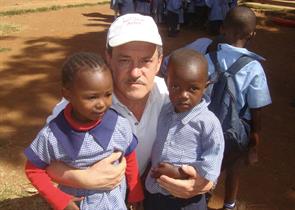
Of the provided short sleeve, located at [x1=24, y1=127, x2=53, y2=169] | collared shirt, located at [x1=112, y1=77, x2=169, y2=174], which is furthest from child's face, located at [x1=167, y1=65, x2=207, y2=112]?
short sleeve, located at [x1=24, y1=127, x2=53, y2=169]

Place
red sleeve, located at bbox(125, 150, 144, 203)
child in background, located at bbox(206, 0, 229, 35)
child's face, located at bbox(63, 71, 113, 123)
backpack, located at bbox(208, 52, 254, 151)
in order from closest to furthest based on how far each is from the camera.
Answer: child's face, located at bbox(63, 71, 113, 123) < red sleeve, located at bbox(125, 150, 144, 203) < backpack, located at bbox(208, 52, 254, 151) < child in background, located at bbox(206, 0, 229, 35)

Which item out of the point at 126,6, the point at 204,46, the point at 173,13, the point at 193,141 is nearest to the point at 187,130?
the point at 193,141

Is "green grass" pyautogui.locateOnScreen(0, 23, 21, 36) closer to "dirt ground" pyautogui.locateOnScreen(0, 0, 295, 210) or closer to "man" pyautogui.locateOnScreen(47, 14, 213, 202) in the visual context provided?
"dirt ground" pyautogui.locateOnScreen(0, 0, 295, 210)

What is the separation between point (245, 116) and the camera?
2.72 meters

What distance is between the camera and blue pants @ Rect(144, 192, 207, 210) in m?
2.28

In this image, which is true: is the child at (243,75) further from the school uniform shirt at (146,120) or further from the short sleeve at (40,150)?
the short sleeve at (40,150)

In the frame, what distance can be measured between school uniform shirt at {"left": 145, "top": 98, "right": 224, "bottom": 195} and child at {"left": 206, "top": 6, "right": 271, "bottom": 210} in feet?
1.48

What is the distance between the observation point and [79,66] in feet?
6.24

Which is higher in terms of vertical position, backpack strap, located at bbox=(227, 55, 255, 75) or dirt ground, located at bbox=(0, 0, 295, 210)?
backpack strap, located at bbox=(227, 55, 255, 75)

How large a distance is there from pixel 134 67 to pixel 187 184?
64cm

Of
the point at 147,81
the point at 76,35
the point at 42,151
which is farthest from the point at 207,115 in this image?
the point at 76,35

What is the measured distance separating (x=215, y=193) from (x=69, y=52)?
4.38 metres

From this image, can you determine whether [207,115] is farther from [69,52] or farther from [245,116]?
[69,52]

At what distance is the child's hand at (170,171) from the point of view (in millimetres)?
2149
